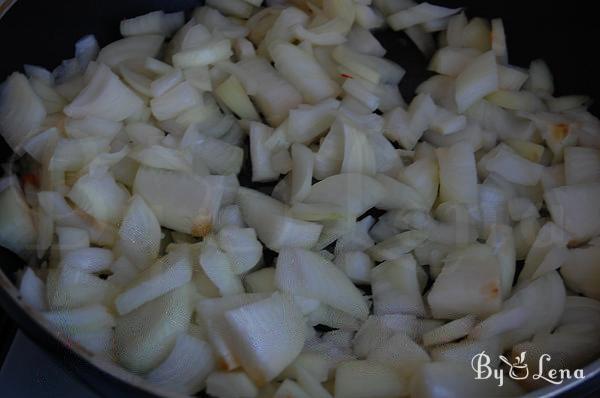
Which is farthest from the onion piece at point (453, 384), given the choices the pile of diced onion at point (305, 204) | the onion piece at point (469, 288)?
the onion piece at point (469, 288)

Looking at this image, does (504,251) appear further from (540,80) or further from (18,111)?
(18,111)

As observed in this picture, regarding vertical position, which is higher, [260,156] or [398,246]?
[260,156]

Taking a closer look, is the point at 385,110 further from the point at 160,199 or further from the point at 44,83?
the point at 44,83

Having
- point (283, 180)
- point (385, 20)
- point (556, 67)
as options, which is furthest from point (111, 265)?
point (556, 67)

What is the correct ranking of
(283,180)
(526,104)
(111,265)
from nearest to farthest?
(111,265), (283,180), (526,104)

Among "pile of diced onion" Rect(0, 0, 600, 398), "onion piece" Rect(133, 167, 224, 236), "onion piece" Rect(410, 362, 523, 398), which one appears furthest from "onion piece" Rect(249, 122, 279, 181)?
"onion piece" Rect(410, 362, 523, 398)

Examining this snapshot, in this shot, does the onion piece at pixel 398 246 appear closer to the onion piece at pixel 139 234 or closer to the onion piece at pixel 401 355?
the onion piece at pixel 401 355

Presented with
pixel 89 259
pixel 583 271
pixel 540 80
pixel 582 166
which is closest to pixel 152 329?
pixel 89 259
